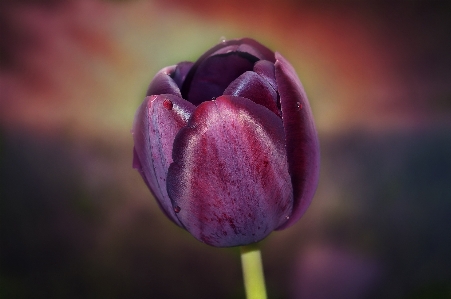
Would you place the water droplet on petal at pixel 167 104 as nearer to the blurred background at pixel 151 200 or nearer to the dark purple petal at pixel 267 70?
the dark purple petal at pixel 267 70

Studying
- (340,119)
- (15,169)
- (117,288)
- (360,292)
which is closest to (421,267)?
(360,292)

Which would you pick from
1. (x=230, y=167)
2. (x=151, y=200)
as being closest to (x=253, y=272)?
(x=230, y=167)

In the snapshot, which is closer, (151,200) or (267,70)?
(267,70)

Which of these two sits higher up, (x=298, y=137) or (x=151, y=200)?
(x=298, y=137)

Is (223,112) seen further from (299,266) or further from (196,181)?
(299,266)

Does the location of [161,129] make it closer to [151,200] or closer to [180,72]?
[180,72]

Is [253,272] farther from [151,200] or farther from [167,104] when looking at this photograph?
[151,200]

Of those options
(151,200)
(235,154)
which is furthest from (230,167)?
(151,200)
